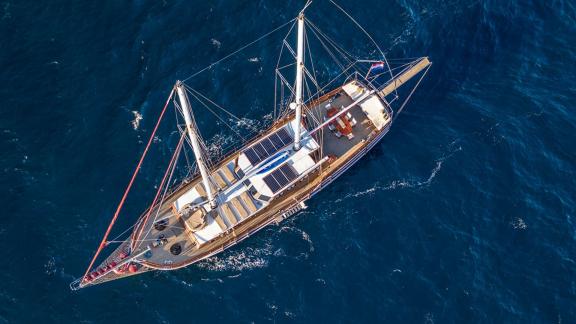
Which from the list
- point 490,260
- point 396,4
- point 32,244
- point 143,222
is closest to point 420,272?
point 490,260

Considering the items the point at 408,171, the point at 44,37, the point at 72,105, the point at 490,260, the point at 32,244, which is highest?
the point at 44,37

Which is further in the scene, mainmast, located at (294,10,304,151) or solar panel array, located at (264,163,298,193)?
solar panel array, located at (264,163,298,193)

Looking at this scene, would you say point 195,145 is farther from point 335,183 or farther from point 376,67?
point 376,67

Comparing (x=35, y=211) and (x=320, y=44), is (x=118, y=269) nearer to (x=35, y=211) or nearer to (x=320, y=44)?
(x=35, y=211)

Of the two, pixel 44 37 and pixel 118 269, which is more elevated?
pixel 44 37

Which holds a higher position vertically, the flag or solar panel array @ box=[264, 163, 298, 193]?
the flag

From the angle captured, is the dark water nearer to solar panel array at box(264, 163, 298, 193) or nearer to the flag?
the flag

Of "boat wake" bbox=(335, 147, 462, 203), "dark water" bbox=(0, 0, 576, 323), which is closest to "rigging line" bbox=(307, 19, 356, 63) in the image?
"dark water" bbox=(0, 0, 576, 323)

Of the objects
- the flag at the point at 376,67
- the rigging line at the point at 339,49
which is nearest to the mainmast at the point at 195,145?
the flag at the point at 376,67

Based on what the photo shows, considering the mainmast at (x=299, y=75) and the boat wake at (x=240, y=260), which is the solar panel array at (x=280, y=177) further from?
the boat wake at (x=240, y=260)
